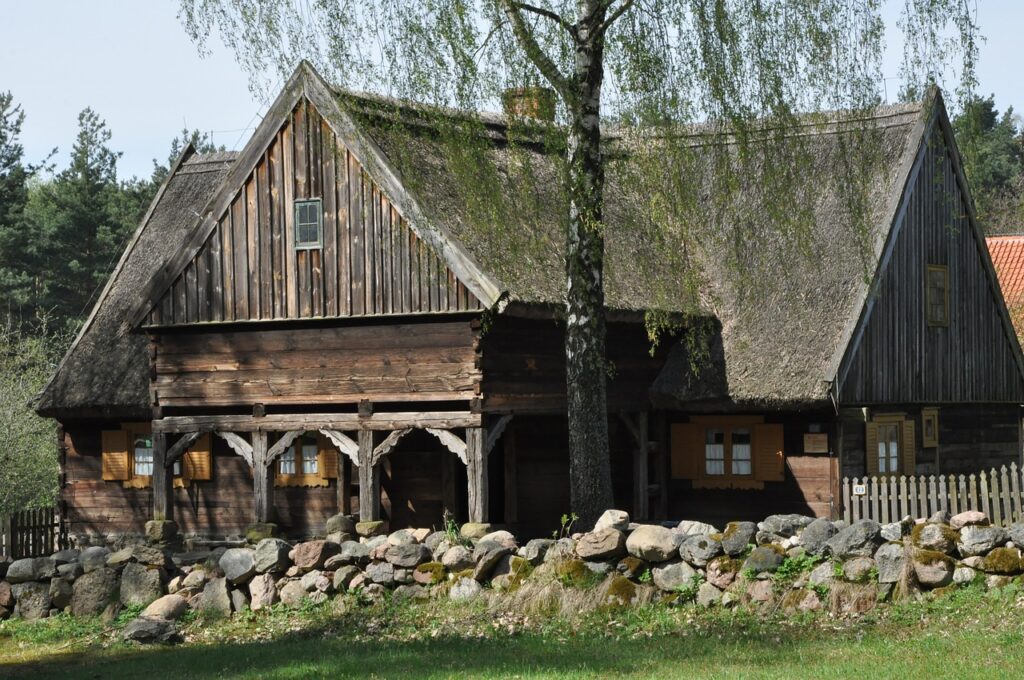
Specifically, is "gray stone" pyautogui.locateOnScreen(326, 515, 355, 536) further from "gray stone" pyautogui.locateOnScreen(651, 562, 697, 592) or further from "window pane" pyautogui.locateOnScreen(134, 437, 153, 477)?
"window pane" pyautogui.locateOnScreen(134, 437, 153, 477)

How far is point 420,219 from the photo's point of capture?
2064 centimetres

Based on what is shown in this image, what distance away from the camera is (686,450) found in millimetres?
24641

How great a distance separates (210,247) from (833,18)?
10275 millimetres

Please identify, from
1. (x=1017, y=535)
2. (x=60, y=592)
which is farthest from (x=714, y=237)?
(x=60, y=592)

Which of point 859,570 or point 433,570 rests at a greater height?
point 859,570

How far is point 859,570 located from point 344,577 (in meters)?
6.01

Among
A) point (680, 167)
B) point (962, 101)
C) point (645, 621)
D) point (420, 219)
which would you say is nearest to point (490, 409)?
point (420, 219)

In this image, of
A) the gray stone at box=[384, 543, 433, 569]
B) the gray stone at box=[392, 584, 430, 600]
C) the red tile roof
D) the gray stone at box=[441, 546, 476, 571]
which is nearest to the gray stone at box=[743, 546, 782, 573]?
the gray stone at box=[441, 546, 476, 571]

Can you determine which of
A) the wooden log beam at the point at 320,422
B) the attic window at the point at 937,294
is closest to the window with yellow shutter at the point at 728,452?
the attic window at the point at 937,294

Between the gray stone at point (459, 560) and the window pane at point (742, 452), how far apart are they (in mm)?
8260

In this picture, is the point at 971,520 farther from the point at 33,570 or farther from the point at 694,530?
the point at 33,570

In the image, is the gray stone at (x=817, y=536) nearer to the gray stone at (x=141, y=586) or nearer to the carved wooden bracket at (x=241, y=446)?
the gray stone at (x=141, y=586)

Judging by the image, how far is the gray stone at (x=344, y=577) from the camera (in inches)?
689

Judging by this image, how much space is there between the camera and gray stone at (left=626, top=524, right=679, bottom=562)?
51.7 feet
